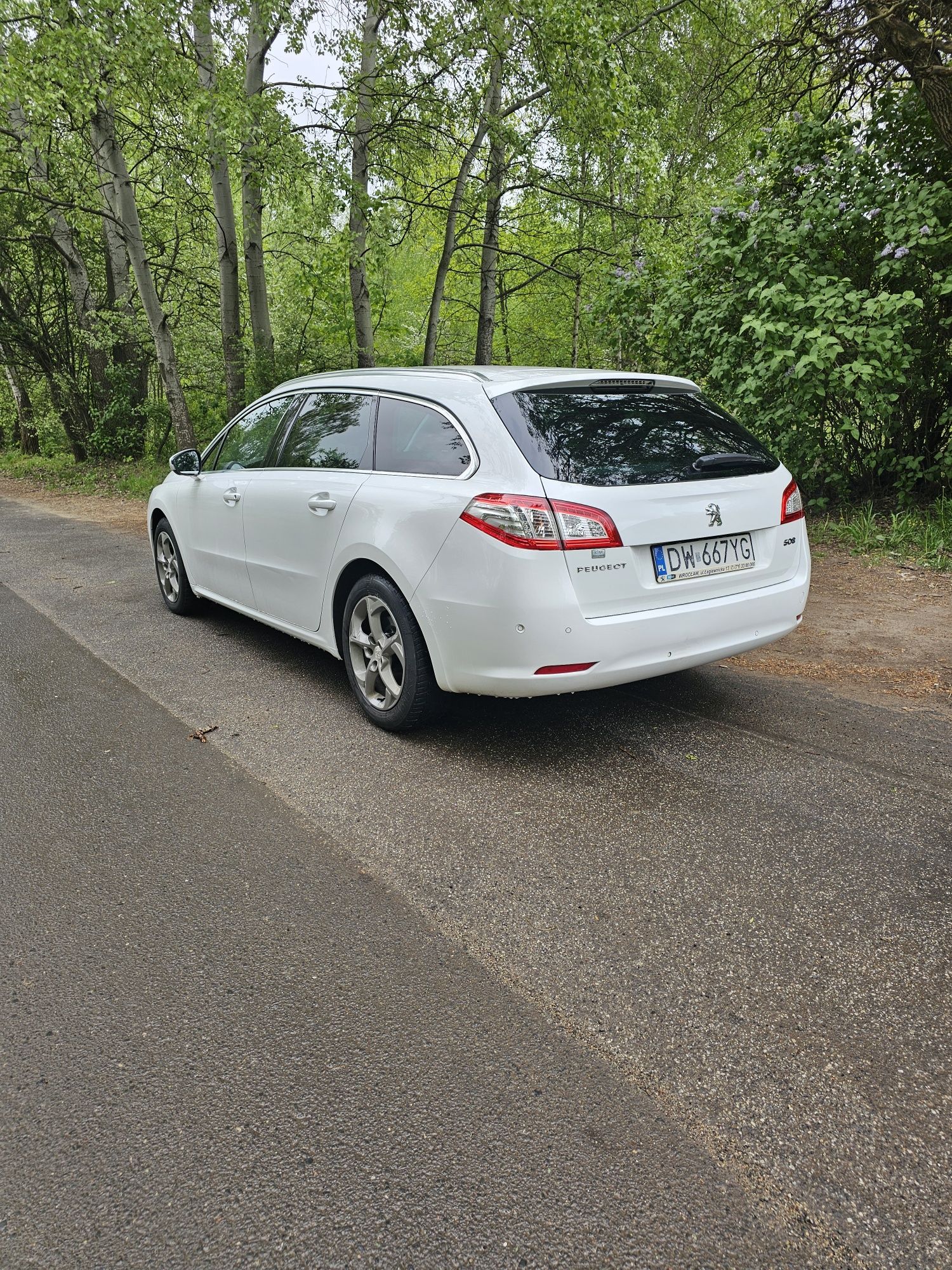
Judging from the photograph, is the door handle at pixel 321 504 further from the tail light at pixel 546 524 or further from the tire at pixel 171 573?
the tire at pixel 171 573

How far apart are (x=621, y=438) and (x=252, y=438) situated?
2822 mm

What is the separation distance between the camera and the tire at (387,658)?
3783mm

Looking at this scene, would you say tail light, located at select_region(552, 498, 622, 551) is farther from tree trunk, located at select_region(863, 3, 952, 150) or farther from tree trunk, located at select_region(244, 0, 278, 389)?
tree trunk, located at select_region(244, 0, 278, 389)

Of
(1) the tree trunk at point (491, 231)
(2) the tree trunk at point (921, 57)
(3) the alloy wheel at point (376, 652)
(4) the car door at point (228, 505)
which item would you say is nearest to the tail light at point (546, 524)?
(3) the alloy wheel at point (376, 652)

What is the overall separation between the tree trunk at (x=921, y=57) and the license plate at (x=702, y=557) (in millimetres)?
5414

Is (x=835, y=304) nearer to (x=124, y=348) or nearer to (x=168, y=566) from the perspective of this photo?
(x=168, y=566)

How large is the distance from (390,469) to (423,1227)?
3141mm

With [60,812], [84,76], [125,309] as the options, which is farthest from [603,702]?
[125,309]

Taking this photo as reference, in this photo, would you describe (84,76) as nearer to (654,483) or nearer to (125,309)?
(125,309)

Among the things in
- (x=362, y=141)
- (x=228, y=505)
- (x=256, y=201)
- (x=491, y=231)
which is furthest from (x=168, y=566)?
(x=491, y=231)

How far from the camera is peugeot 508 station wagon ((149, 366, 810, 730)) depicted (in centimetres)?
334

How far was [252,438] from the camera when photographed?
5441 mm

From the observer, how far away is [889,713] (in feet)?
13.8

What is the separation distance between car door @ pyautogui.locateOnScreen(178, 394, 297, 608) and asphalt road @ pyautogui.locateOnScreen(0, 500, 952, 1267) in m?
1.58
